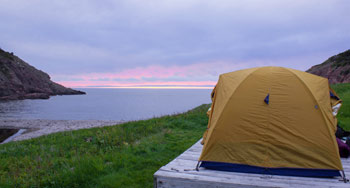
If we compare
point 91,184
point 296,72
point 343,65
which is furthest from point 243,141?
point 343,65

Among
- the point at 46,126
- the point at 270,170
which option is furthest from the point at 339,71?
the point at 270,170

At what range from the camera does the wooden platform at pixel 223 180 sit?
3.84 meters

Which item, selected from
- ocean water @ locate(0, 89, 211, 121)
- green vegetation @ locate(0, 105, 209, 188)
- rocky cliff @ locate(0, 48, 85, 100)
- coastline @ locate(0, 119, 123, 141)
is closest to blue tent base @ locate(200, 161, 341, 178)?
green vegetation @ locate(0, 105, 209, 188)

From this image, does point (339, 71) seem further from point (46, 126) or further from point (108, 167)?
point (108, 167)

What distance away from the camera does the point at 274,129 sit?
A: 14.9ft

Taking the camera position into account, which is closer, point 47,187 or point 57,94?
point 47,187

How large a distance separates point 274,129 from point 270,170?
77 centimetres

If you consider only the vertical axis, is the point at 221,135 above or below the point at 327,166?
above

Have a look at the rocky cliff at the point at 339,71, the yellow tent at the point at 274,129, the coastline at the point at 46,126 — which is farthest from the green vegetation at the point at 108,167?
the rocky cliff at the point at 339,71

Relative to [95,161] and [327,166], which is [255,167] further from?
[95,161]

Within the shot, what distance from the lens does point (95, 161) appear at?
5.72 metres

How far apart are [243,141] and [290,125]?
949 mm

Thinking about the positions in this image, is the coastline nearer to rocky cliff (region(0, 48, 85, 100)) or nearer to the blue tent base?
the blue tent base

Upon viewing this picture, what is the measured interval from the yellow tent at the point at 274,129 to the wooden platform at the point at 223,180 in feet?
0.67
